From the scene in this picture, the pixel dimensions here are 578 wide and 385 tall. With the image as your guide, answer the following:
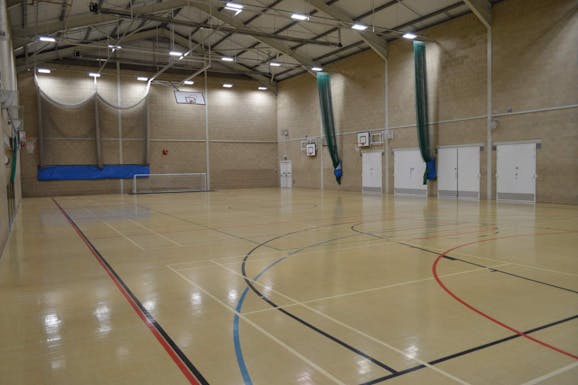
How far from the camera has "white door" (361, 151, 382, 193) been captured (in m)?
27.5

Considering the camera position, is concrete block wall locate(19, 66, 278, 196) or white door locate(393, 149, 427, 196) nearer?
white door locate(393, 149, 427, 196)

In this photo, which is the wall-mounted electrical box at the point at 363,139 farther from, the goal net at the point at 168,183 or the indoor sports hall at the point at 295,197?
the goal net at the point at 168,183

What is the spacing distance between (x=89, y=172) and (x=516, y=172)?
26.6 metres

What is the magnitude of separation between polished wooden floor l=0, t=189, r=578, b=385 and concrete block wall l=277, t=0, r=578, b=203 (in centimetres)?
879

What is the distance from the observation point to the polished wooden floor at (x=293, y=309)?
385cm

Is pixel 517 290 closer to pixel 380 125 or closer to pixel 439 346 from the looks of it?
pixel 439 346

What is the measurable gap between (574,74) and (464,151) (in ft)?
19.1

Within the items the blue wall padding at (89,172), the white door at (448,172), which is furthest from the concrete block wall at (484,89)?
the blue wall padding at (89,172)

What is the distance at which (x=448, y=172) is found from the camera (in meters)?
22.8

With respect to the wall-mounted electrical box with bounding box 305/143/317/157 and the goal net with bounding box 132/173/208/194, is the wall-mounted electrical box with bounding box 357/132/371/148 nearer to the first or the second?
the wall-mounted electrical box with bounding box 305/143/317/157

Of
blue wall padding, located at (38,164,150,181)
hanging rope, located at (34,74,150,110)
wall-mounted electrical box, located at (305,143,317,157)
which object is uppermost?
hanging rope, located at (34,74,150,110)

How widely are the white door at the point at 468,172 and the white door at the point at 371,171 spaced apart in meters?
5.98

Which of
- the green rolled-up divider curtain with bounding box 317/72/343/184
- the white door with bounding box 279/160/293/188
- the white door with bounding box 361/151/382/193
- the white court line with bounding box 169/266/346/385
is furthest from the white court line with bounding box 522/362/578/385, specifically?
the white door with bounding box 279/160/293/188

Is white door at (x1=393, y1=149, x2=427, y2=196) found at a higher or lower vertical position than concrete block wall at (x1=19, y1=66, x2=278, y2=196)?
lower
